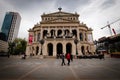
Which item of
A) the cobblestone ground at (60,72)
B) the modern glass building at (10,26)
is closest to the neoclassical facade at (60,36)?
the cobblestone ground at (60,72)

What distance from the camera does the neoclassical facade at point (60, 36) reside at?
186 ft

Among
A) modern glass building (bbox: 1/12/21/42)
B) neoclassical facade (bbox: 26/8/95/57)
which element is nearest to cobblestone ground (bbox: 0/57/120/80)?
neoclassical facade (bbox: 26/8/95/57)

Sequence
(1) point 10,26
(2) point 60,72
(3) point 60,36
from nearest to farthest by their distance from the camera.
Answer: (2) point 60,72 < (3) point 60,36 < (1) point 10,26

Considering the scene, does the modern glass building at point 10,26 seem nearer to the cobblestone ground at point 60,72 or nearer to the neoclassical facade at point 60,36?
the neoclassical facade at point 60,36

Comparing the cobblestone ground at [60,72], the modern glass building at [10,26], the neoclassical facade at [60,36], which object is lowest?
the cobblestone ground at [60,72]

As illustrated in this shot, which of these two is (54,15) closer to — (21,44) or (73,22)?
(73,22)

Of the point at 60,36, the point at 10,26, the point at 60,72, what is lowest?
the point at 60,72

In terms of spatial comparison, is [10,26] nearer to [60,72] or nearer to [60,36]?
[60,36]

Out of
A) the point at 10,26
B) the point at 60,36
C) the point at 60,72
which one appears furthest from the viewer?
the point at 10,26

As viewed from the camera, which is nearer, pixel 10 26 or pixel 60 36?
pixel 60 36

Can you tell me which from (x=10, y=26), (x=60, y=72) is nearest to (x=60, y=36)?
(x=60, y=72)

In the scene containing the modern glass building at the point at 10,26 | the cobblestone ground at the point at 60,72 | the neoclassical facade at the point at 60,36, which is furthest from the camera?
the modern glass building at the point at 10,26

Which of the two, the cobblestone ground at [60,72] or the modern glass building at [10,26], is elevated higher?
the modern glass building at [10,26]

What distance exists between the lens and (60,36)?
5881cm
